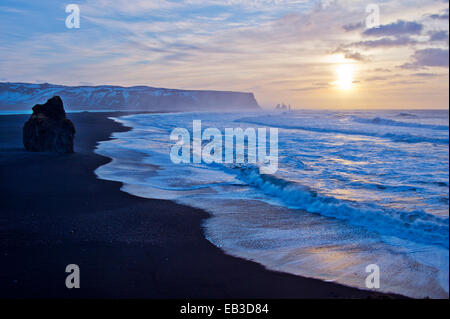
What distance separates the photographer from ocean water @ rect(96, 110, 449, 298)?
407 cm

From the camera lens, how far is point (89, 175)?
9.12m

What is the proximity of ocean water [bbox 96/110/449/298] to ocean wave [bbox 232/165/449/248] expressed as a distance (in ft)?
0.05

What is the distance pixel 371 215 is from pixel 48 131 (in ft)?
35.9

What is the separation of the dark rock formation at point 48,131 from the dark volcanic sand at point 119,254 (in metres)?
5.17

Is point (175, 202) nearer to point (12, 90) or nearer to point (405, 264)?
point (405, 264)

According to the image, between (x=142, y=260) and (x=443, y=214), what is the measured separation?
15.9 feet

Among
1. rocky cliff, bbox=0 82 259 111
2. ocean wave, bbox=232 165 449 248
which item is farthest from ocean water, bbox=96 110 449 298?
rocky cliff, bbox=0 82 259 111

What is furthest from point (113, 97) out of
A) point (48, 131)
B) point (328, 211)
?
point (328, 211)

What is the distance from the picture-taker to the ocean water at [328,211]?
407 centimetres

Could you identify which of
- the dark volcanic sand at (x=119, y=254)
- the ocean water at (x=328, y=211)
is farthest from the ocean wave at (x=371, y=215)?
the dark volcanic sand at (x=119, y=254)

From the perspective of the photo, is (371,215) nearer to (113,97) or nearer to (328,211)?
(328,211)

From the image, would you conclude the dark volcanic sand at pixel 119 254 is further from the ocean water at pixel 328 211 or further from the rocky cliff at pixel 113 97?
the rocky cliff at pixel 113 97

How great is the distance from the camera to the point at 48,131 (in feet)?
→ 39.1
